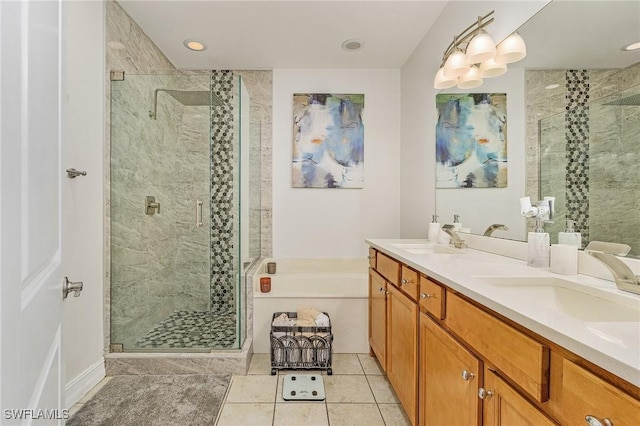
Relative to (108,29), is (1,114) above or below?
below

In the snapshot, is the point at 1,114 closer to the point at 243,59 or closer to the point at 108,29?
the point at 108,29

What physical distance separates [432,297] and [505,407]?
1.64ft

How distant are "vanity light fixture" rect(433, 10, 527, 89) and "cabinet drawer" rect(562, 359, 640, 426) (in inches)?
58.3

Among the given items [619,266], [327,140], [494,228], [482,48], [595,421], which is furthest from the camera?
[327,140]

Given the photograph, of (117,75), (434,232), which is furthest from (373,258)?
(117,75)

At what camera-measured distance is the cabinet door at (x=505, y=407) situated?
0.76 m

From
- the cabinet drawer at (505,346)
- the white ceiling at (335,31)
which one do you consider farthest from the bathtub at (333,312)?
the white ceiling at (335,31)

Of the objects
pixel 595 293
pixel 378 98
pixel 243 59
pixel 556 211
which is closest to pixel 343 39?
pixel 378 98

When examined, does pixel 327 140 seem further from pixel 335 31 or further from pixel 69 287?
pixel 69 287

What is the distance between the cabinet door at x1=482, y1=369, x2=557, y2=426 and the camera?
2.50ft

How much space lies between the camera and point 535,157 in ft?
4.94

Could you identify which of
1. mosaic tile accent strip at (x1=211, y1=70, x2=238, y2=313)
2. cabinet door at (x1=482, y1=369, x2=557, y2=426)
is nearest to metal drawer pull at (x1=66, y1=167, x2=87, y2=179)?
mosaic tile accent strip at (x1=211, y1=70, x2=238, y2=313)

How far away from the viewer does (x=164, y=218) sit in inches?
109

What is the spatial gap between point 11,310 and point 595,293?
1415mm
